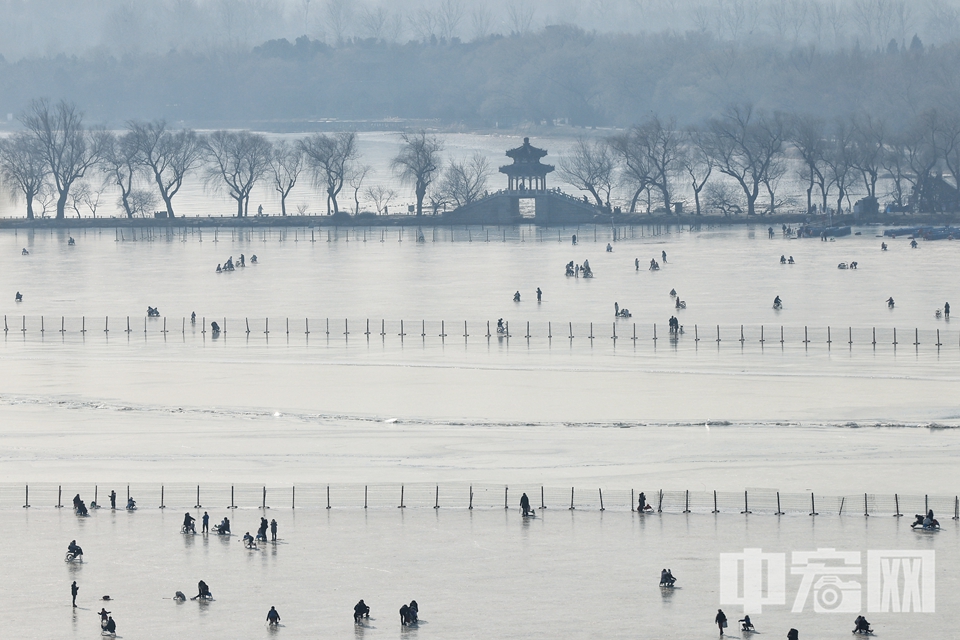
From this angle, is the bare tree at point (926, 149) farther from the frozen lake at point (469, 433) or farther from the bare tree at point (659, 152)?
the frozen lake at point (469, 433)

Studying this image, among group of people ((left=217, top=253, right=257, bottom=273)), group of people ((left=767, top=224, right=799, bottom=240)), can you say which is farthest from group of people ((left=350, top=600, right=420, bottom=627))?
group of people ((left=767, top=224, right=799, bottom=240))

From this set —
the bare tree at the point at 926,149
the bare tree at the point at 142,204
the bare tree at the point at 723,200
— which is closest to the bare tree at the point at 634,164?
the bare tree at the point at 723,200

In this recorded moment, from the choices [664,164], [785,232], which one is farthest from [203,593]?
[664,164]

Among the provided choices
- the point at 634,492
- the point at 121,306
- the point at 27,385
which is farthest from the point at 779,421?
the point at 121,306

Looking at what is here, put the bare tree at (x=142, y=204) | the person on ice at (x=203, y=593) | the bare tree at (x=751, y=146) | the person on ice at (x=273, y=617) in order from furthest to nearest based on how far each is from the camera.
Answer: the bare tree at (x=142, y=204) < the bare tree at (x=751, y=146) < the person on ice at (x=203, y=593) < the person on ice at (x=273, y=617)

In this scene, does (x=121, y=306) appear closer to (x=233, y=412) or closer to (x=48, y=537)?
(x=233, y=412)

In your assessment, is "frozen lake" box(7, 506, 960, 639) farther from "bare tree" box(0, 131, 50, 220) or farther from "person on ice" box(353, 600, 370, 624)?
"bare tree" box(0, 131, 50, 220)

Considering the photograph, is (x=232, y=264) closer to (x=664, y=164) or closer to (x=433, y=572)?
(x=664, y=164)
